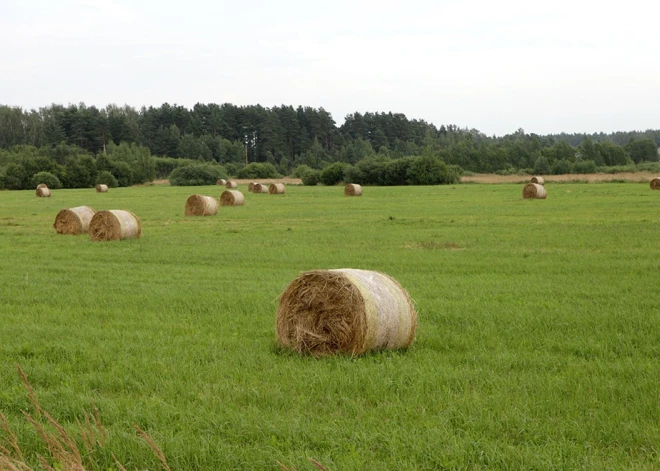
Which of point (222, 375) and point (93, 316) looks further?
point (93, 316)

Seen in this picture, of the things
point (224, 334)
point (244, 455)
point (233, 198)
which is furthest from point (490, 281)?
point (233, 198)

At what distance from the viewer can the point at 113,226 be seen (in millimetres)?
22438

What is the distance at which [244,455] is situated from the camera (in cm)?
572

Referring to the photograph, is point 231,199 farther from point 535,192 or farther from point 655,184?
point 655,184

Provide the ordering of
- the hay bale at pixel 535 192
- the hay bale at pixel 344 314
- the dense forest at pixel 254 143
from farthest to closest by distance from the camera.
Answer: the dense forest at pixel 254 143, the hay bale at pixel 535 192, the hay bale at pixel 344 314

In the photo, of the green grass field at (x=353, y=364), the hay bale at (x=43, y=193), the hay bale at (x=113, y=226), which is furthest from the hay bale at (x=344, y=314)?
the hay bale at (x=43, y=193)

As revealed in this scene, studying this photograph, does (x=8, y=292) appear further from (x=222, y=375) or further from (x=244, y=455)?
(x=244, y=455)

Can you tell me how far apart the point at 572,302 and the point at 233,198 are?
31.4 meters

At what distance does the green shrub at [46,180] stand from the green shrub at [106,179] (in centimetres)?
460

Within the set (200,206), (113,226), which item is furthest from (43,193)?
(113,226)

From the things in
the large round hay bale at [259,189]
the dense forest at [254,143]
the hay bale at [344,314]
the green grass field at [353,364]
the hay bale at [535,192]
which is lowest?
the green grass field at [353,364]

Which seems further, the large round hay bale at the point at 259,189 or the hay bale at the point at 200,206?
the large round hay bale at the point at 259,189

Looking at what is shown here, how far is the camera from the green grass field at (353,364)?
5.82m

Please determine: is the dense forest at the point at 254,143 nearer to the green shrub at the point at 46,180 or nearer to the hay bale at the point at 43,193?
the green shrub at the point at 46,180
